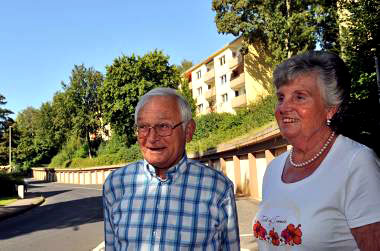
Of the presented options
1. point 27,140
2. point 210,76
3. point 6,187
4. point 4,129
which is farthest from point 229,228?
point 27,140

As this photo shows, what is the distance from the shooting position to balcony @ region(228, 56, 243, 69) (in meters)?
41.5

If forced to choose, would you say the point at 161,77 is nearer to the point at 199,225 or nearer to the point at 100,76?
the point at 100,76

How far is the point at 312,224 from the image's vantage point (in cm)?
174

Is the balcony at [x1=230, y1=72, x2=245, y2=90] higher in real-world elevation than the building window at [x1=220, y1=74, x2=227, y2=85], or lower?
lower

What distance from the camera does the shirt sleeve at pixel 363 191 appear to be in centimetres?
157

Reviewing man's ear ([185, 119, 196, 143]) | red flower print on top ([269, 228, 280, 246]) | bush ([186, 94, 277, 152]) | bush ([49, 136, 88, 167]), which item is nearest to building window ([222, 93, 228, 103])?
bush ([186, 94, 277, 152])

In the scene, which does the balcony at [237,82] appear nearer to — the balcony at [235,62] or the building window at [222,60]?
the balcony at [235,62]

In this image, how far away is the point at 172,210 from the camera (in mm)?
2408

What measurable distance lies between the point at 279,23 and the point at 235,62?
17.5 metres

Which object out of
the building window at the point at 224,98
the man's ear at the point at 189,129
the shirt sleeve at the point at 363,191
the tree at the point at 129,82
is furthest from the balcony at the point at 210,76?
the shirt sleeve at the point at 363,191

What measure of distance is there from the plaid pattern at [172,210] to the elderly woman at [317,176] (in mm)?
378

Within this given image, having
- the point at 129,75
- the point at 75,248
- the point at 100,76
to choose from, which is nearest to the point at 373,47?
the point at 75,248

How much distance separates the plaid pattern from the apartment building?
36.3 m

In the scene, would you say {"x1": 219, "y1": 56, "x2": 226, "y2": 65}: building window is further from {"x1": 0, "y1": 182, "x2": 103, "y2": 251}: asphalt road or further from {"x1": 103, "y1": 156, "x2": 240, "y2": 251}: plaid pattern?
{"x1": 103, "y1": 156, "x2": 240, "y2": 251}: plaid pattern
